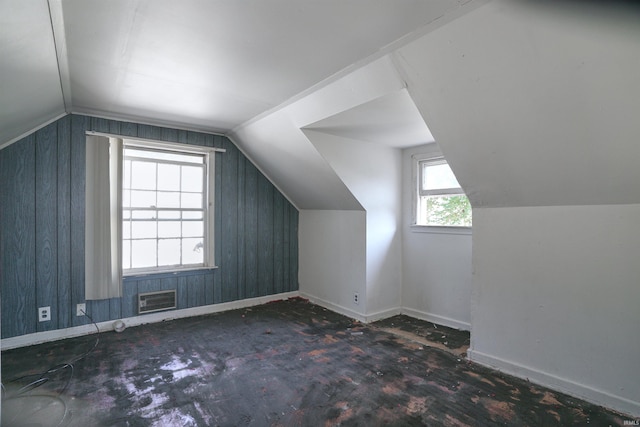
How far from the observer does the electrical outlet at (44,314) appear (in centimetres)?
319

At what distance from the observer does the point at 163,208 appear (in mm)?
3922

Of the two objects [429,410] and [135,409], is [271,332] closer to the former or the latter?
[135,409]

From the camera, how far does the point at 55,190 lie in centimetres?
328

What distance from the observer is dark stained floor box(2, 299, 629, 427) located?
6.70ft

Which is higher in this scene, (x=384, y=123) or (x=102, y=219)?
(x=384, y=123)

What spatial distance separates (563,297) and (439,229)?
156 cm

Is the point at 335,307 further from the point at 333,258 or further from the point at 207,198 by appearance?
the point at 207,198

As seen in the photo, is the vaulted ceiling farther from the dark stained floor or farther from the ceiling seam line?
the dark stained floor

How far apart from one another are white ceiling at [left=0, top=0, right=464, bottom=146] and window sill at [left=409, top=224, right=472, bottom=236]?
2165 mm

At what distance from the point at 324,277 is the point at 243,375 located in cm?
209

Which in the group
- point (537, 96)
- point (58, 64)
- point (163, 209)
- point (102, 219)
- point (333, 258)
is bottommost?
point (333, 258)

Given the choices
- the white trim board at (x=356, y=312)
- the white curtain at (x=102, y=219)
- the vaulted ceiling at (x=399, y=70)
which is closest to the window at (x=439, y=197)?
the vaulted ceiling at (x=399, y=70)

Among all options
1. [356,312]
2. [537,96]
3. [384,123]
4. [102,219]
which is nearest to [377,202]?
[384,123]

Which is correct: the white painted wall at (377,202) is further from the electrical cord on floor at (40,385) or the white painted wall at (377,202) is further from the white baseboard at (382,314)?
the electrical cord on floor at (40,385)
